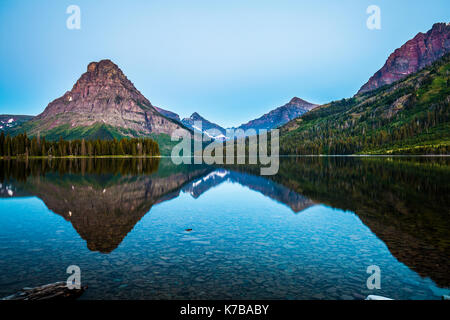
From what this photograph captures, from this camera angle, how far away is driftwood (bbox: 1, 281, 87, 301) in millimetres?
11367

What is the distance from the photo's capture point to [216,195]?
148 ft

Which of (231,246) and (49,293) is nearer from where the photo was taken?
(49,293)

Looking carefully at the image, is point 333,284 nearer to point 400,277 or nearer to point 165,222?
point 400,277

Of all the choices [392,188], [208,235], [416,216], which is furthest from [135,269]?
[392,188]

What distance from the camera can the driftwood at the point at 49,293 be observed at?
1137 cm

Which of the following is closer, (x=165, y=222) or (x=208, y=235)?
(x=208, y=235)

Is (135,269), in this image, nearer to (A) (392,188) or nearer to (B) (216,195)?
(B) (216,195)

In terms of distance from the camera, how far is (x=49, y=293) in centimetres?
1180

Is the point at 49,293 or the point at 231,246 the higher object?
the point at 49,293

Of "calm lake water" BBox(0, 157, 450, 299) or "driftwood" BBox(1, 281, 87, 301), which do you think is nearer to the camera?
"driftwood" BBox(1, 281, 87, 301)

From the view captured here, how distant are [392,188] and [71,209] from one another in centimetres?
4606

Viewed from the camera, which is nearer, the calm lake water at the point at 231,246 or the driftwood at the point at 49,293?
the driftwood at the point at 49,293
